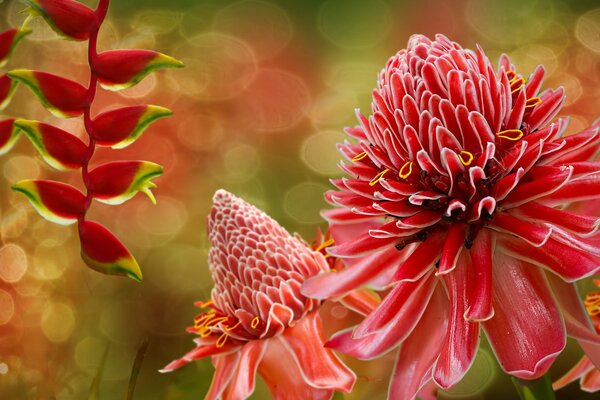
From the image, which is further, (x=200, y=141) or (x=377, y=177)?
(x=200, y=141)

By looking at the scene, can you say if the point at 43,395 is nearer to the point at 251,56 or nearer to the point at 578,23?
the point at 251,56

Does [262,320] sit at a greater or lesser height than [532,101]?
lesser

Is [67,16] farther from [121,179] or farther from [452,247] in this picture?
[452,247]

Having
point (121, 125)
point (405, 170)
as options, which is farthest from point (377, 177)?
point (121, 125)

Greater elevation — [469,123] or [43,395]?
[469,123]

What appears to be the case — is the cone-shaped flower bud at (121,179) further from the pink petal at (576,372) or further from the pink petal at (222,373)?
the pink petal at (576,372)

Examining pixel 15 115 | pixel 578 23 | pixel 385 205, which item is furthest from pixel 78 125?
pixel 578 23
